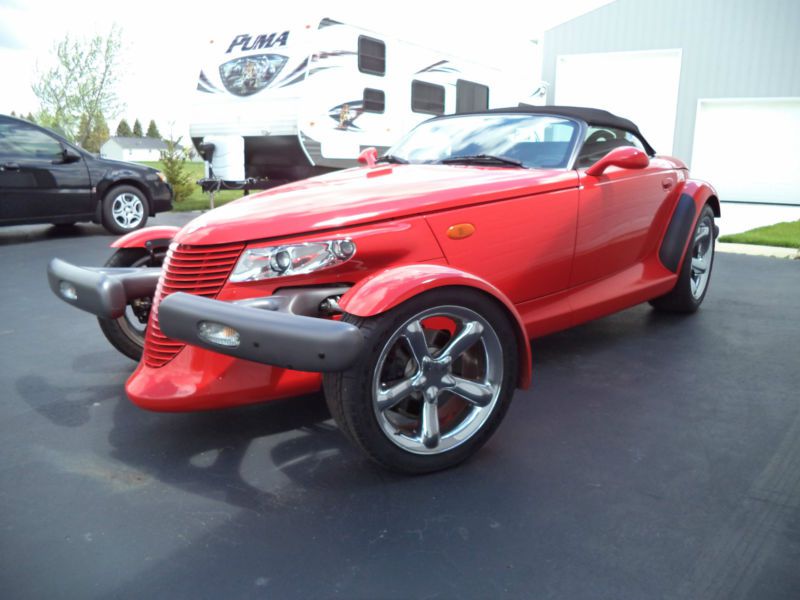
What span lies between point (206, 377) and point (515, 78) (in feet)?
45.4

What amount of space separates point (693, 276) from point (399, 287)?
3.34 metres

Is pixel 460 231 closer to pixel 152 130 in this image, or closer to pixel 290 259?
pixel 290 259

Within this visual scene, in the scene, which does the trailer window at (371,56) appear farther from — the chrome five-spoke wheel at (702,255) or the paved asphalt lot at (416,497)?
the paved asphalt lot at (416,497)

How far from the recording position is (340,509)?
7.62ft

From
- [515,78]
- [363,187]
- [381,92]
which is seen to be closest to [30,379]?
[363,187]

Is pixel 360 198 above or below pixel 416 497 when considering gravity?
above

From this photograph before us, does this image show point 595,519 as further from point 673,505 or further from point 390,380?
point 390,380

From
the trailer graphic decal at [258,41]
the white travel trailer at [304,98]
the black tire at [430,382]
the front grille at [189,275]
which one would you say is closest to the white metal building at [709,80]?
the white travel trailer at [304,98]

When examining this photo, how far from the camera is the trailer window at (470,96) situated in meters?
12.9

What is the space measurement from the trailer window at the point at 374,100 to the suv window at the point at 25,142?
186 inches

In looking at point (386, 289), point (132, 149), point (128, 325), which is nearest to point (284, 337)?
point (386, 289)

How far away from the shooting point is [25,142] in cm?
816

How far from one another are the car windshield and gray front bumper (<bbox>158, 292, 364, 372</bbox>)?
184 centimetres

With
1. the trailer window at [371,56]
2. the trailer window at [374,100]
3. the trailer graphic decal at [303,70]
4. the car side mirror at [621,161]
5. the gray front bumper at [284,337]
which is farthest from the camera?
the trailer window at [374,100]
